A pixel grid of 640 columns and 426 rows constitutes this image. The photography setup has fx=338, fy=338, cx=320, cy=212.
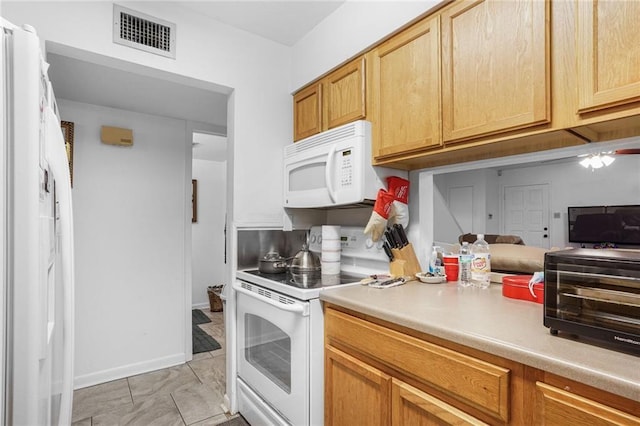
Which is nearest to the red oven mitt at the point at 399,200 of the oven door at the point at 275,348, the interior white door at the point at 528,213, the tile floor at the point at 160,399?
the interior white door at the point at 528,213

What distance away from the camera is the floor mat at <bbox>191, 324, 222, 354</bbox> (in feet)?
10.5

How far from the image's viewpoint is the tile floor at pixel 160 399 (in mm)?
2068

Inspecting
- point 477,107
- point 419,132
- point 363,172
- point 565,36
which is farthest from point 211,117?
point 565,36

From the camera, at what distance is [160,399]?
7.54 feet

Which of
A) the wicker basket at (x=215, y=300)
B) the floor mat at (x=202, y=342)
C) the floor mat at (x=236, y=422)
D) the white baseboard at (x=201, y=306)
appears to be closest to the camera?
the floor mat at (x=236, y=422)

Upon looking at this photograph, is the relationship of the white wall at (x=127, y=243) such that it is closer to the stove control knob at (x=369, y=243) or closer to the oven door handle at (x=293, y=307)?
the oven door handle at (x=293, y=307)

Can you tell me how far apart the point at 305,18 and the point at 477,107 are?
1256 millimetres

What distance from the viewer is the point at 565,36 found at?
1080 millimetres

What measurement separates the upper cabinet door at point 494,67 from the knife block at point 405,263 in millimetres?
637

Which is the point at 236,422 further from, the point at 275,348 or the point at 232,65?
the point at 232,65

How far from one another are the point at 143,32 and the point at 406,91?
1.42m

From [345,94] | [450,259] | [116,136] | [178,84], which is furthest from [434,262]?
[116,136]

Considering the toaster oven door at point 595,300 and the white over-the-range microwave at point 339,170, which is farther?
the white over-the-range microwave at point 339,170

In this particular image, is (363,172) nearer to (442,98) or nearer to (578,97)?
(442,98)
